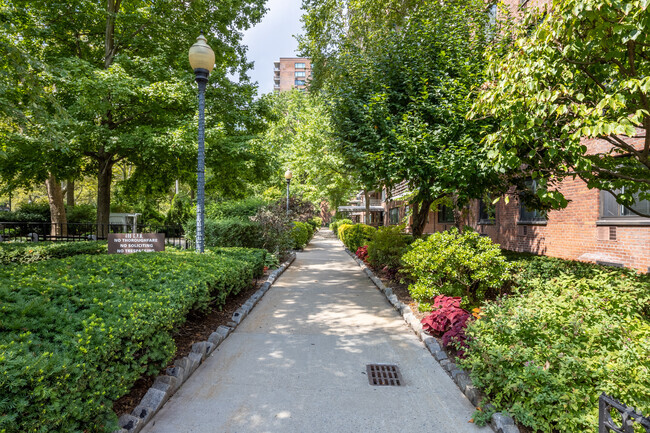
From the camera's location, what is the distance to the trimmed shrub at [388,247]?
9133 millimetres

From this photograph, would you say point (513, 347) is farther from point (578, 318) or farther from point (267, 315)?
point (267, 315)

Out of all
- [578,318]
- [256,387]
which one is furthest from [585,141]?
[256,387]

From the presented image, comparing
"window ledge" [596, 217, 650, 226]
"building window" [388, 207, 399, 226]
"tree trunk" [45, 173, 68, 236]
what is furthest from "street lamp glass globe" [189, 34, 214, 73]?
"building window" [388, 207, 399, 226]

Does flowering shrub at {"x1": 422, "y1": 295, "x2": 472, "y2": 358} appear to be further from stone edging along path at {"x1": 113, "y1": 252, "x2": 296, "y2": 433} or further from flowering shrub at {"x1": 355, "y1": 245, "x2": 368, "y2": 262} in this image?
flowering shrub at {"x1": 355, "y1": 245, "x2": 368, "y2": 262}

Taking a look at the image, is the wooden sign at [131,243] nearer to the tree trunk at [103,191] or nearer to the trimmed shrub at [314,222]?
the tree trunk at [103,191]

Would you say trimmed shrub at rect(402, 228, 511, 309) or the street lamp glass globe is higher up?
the street lamp glass globe

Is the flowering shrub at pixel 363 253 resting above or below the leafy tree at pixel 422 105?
below

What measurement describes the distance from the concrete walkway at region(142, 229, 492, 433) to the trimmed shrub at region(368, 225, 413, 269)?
3017mm

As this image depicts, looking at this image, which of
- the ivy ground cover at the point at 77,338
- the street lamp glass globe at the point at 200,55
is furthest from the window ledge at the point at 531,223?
the street lamp glass globe at the point at 200,55

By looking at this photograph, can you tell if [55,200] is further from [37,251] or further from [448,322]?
[448,322]

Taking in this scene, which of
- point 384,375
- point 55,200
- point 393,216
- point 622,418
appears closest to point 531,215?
point 384,375

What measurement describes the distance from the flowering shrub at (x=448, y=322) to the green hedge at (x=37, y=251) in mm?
8426

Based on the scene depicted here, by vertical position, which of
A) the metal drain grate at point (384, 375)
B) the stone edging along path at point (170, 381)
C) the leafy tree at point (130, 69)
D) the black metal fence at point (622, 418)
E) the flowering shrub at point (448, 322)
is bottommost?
the metal drain grate at point (384, 375)

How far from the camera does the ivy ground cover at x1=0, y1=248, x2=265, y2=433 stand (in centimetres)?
186
